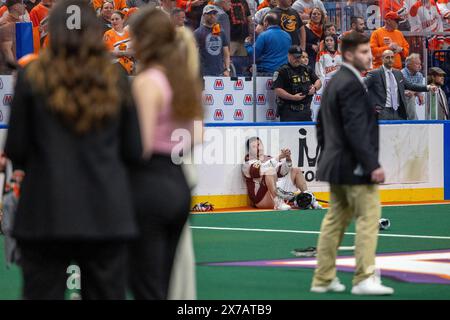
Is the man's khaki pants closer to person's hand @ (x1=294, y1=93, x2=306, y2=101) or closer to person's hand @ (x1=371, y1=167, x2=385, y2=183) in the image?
person's hand @ (x1=371, y1=167, x2=385, y2=183)

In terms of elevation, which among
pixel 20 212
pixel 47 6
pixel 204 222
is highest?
pixel 47 6

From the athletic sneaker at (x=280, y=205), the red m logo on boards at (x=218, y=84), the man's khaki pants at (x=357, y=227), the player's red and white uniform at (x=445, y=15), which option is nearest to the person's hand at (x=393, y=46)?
the player's red and white uniform at (x=445, y=15)

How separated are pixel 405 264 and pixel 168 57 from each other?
666 centimetres

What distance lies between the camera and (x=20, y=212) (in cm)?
569

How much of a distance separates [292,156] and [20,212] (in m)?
14.4

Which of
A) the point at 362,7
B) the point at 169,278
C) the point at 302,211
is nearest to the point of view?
the point at 169,278

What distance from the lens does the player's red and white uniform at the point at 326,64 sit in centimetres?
2177

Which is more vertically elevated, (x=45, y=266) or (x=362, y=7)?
(x=362, y=7)

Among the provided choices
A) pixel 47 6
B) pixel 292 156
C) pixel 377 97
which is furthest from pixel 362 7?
pixel 47 6

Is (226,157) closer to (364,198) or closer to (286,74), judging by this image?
(286,74)

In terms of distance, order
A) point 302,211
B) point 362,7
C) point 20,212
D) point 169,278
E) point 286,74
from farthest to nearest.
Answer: point 362,7
point 286,74
point 302,211
point 169,278
point 20,212

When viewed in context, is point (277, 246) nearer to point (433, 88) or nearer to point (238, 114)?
point (238, 114)

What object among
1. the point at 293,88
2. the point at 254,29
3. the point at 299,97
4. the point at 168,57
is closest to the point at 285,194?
the point at 299,97

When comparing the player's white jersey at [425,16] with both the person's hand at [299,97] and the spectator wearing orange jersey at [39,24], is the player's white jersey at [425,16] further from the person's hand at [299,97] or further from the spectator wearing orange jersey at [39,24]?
the spectator wearing orange jersey at [39,24]
